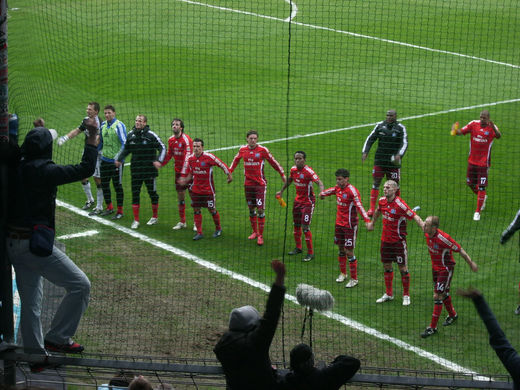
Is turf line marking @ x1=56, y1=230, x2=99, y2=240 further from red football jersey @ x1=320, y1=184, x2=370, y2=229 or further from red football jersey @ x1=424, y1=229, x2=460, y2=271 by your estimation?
red football jersey @ x1=424, y1=229, x2=460, y2=271

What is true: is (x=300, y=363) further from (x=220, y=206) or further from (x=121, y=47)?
(x=121, y=47)

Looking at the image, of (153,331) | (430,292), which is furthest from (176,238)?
(430,292)

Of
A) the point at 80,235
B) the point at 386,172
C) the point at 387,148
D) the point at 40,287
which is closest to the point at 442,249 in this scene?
the point at 387,148

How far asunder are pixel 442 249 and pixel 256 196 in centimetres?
390

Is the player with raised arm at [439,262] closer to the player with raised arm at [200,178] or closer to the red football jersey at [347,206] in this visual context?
the red football jersey at [347,206]

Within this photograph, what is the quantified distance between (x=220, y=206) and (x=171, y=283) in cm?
366

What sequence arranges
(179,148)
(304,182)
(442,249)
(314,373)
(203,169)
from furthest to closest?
(179,148) → (203,169) → (304,182) → (442,249) → (314,373)

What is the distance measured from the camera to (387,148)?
47.8ft

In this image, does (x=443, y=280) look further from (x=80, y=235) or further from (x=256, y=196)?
(x=80, y=235)

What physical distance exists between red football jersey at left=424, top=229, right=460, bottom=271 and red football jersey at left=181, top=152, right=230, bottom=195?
4.18m

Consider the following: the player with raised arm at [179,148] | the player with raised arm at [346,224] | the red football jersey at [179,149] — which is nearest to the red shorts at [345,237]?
the player with raised arm at [346,224]

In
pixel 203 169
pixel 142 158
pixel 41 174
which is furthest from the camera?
pixel 142 158

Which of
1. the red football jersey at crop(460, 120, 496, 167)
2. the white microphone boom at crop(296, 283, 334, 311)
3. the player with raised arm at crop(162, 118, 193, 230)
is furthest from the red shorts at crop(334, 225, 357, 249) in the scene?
the white microphone boom at crop(296, 283, 334, 311)

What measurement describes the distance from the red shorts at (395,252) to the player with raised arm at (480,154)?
11.9 ft
